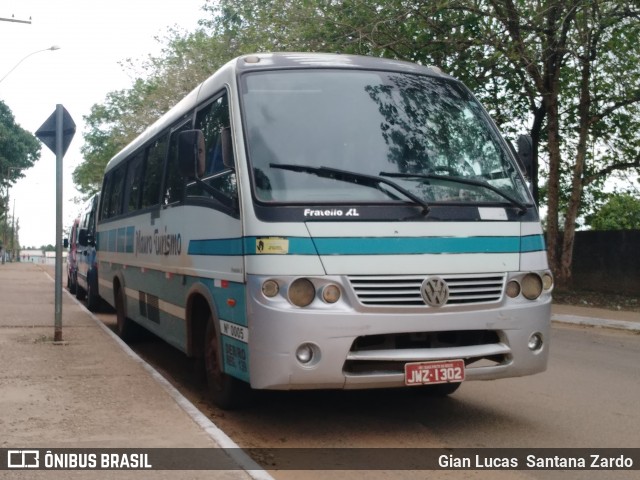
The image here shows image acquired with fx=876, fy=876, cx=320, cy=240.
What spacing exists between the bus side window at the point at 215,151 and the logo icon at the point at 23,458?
232 centimetres

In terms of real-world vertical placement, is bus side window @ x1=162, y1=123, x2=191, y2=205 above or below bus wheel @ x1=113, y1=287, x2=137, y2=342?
above

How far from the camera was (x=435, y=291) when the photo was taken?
609cm

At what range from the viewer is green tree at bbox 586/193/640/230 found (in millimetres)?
33000

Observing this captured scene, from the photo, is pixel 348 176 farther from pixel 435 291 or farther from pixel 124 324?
pixel 124 324

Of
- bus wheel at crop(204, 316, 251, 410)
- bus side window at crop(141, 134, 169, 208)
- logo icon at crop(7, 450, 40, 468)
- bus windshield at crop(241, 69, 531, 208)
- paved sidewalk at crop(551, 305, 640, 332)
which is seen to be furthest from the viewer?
paved sidewalk at crop(551, 305, 640, 332)

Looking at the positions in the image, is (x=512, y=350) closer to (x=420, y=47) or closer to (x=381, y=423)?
(x=381, y=423)

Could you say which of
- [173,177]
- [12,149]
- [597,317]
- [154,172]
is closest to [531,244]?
[173,177]

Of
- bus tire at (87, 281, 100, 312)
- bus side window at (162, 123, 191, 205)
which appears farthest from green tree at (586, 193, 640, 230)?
bus side window at (162, 123, 191, 205)

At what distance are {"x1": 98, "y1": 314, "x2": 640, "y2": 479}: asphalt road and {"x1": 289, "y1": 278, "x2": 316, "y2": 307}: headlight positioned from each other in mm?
1057

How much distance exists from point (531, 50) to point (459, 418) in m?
14.0

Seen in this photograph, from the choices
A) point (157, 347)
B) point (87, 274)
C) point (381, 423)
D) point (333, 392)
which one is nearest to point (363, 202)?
point (381, 423)

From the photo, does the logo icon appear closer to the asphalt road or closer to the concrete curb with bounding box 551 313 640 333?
the asphalt road

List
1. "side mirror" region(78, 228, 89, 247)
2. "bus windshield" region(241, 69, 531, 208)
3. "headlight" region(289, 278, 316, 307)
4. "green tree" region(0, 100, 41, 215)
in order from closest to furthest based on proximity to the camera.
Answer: "headlight" region(289, 278, 316, 307), "bus windshield" region(241, 69, 531, 208), "side mirror" region(78, 228, 89, 247), "green tree" region(0, 100, 41, 215)

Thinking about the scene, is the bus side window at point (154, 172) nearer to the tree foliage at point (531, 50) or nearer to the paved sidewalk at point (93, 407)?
the paved sidewalk at point (93, 407)
